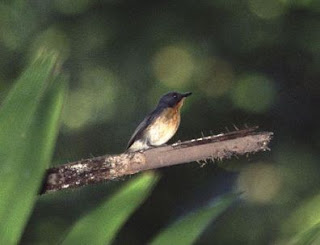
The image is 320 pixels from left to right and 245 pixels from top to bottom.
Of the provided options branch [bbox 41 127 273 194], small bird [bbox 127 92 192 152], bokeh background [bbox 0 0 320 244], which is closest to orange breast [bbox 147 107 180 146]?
small bird [bbox 127 92 192 152]

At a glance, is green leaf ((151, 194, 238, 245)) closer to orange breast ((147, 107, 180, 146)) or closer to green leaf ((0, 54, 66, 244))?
green leaf ((0, 54, 66, 244))

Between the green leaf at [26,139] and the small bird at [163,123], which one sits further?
the small bird at [163,123]

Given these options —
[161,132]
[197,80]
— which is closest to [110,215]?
[161,132]

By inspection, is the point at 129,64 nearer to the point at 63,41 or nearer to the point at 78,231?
the point at 63,41

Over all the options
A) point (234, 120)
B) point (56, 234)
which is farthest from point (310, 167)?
point (56, 234)

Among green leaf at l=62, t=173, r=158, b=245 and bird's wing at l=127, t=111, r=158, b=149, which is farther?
bird's wing at l=127, t=111, r=158, b=149

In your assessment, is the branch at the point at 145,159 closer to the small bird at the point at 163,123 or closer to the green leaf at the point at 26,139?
the green leaf at the point at 26,139

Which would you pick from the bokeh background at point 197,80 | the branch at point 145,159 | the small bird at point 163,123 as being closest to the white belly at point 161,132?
the small bird at point 163,123
